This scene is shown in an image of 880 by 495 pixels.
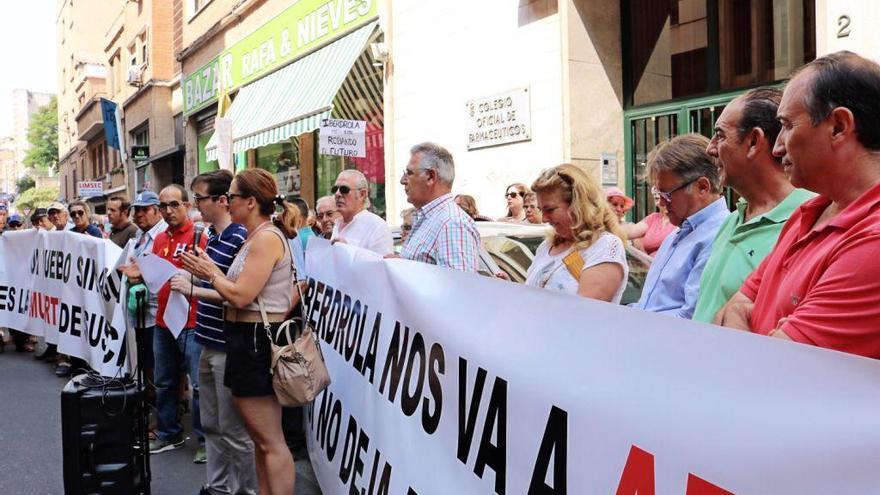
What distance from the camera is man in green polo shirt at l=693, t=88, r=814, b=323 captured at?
7.93 ft

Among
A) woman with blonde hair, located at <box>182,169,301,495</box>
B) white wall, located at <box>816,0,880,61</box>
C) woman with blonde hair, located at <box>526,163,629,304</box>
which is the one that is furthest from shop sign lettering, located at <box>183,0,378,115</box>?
woman with blonde hair, located at <box>526,163,629,304</box>

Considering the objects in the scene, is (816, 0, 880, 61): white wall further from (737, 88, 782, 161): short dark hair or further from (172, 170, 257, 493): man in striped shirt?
(172, 170, 257, 493): man in striped shirt

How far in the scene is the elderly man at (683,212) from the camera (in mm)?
3053

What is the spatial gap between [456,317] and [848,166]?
3.99 feet

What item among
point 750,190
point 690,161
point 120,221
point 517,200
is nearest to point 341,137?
point 517,200

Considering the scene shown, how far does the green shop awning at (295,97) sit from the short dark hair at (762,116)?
10.1m

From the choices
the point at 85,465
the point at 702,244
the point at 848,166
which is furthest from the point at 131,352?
the point at 848,166

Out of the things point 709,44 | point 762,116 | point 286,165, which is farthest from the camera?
point 286,165

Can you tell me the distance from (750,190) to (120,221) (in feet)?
23.5

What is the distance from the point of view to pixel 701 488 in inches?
56.6

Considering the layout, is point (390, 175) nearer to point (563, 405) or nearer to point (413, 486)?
point (413, 486)

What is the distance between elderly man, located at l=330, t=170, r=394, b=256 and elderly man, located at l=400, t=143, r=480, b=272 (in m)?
1.41

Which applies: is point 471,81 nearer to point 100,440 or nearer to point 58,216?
point 58,216

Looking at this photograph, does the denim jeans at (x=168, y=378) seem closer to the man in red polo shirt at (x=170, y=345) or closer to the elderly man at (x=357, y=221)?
the man in red polo shirt at (x=170, y=345)
